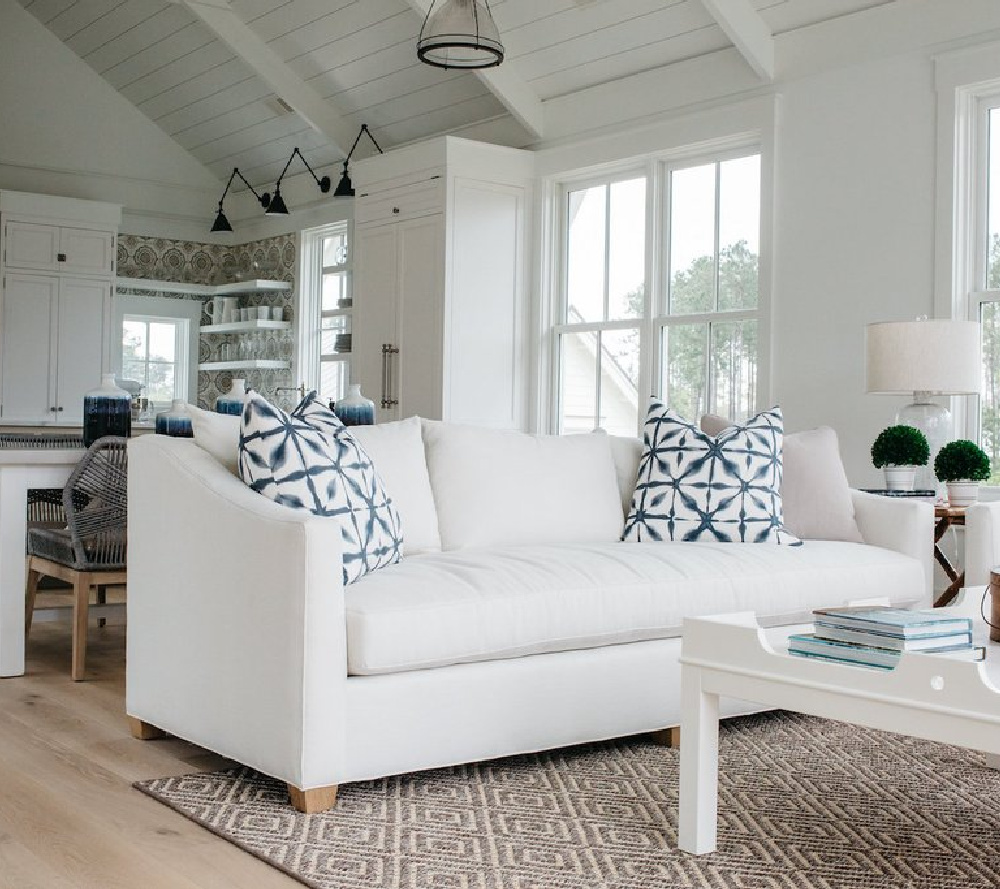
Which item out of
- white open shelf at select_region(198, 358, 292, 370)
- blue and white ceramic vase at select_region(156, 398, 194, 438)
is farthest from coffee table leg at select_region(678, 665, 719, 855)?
white open shelf at select_region(198, 358, 292, 370)

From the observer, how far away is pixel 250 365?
29.0ft

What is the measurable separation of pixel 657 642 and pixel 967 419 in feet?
7.50

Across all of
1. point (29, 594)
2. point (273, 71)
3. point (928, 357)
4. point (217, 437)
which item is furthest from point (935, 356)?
point (273, 71)

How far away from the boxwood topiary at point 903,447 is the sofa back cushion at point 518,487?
1056mm

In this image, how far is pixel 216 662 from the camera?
2.86m

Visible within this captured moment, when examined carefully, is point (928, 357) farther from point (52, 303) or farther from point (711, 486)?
point (52, 303)

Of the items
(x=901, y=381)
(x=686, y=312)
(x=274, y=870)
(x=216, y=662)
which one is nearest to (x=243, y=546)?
(x=216, y=662)

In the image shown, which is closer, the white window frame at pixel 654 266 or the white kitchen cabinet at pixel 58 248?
the white window frame at pixel 654 266

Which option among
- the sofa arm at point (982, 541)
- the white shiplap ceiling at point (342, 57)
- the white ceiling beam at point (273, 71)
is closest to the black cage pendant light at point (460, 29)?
the white shiplap ceiling at point (342, 57)

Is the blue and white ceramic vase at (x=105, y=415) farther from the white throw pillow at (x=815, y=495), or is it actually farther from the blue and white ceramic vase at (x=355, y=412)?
the white throw pillow at (x=815, y=495)

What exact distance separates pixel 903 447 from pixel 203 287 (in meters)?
6.55

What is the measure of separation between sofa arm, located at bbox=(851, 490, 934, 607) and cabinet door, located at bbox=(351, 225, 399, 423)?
3535 millimetres

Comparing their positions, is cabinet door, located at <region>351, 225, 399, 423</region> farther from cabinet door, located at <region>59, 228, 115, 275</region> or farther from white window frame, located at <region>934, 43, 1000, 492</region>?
white window frame, located at <region>934, 43, 1000, 492</region>

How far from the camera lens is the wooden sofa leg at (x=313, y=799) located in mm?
2598
